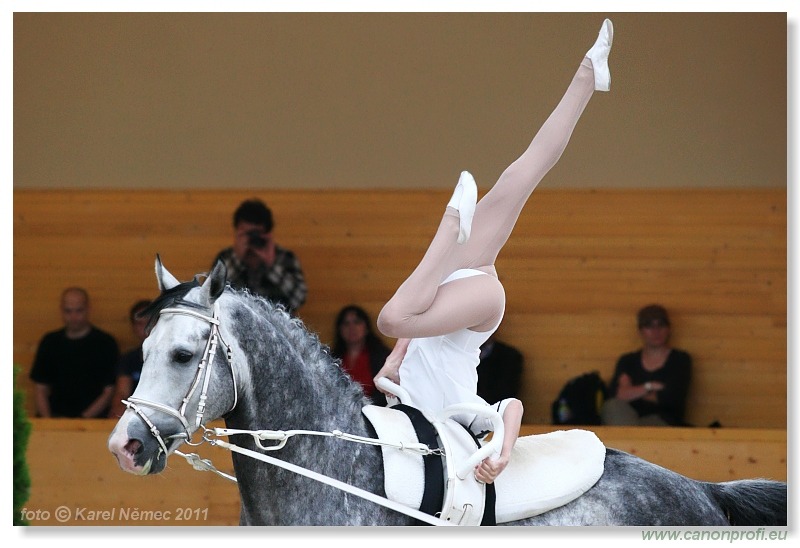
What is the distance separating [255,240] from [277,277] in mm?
220

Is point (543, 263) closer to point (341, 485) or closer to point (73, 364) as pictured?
point (73, 364)

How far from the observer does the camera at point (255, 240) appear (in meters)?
5.99

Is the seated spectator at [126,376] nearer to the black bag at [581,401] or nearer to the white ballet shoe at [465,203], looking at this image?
the black bag at [581,401]

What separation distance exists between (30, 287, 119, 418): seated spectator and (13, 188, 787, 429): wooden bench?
379 millimetres

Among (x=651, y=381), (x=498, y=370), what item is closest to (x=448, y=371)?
(x=498, y=370)

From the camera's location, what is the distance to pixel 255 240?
599cm

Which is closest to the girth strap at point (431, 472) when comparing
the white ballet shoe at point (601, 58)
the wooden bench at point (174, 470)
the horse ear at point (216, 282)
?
the horse ear at point (216, 282)

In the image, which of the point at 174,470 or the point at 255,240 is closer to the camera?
the point at 174,470

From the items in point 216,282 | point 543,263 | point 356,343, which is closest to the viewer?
point 216,282

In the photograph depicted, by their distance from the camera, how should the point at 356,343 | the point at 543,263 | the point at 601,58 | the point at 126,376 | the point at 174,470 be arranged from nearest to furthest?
the point at 601,58 → the point at 174,470 → the point at 126,376 → the point at 356,343 → the point at 543,263

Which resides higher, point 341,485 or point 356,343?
point 356,343

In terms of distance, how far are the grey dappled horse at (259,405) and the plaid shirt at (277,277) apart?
268 centimetres

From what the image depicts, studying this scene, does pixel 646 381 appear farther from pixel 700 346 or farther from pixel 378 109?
pixel 378 109
